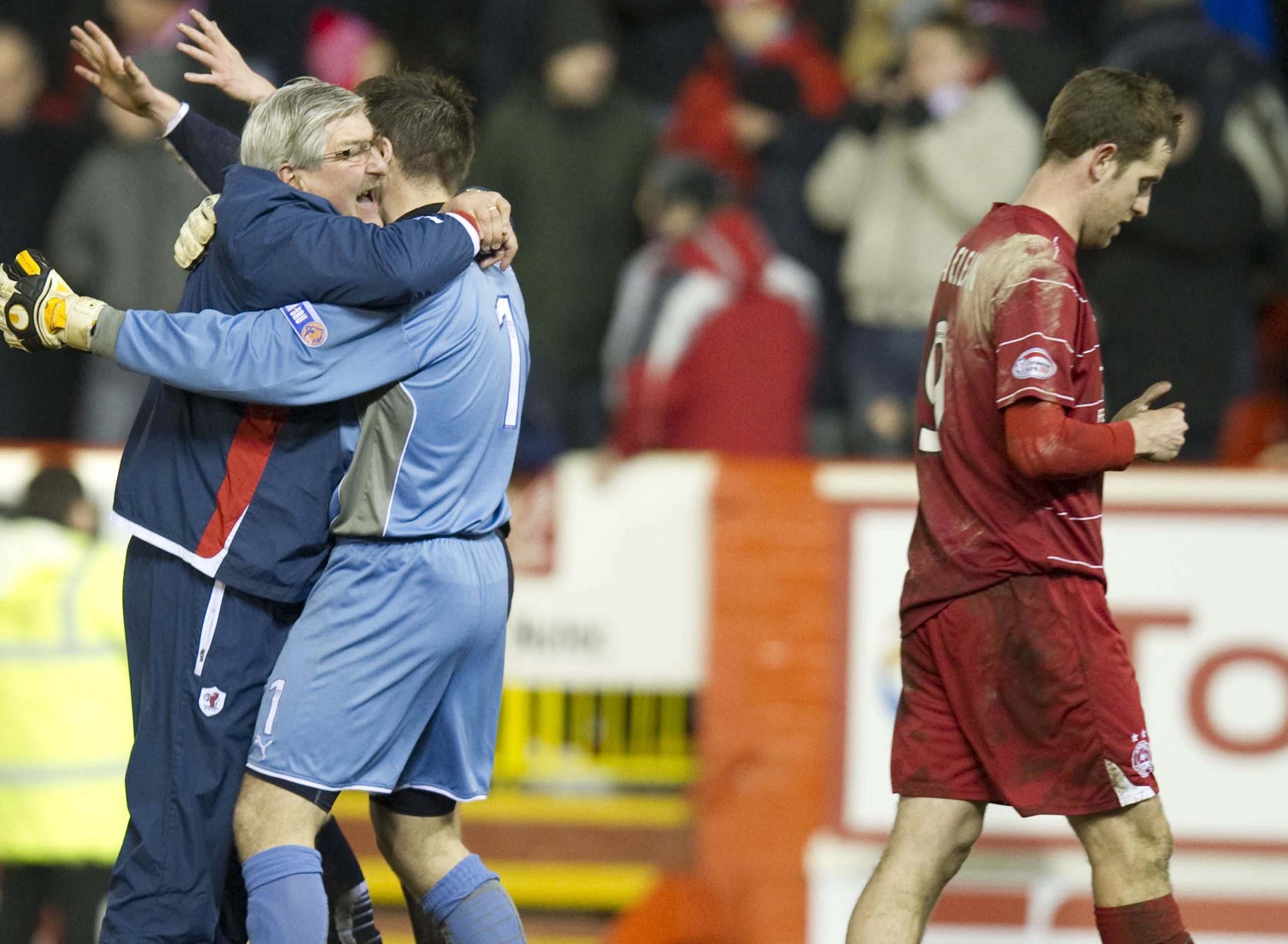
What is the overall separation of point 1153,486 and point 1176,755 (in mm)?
923

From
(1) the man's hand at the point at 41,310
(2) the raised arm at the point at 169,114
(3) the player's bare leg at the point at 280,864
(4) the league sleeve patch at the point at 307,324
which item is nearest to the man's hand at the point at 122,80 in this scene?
(2) the raised arm at the point at 169,114

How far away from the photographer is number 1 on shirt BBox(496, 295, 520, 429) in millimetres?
4281

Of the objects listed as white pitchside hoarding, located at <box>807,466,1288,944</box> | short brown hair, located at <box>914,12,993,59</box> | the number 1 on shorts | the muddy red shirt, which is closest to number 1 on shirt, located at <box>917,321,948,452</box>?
the muddy red shirt

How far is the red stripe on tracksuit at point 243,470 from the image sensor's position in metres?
4.05

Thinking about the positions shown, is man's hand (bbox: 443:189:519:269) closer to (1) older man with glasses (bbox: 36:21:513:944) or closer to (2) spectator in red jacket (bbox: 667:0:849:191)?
(1) older man with glasses (bbox: 36:21:513:944)

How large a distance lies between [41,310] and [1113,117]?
243cm

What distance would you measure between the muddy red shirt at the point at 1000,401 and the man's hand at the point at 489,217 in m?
1.05

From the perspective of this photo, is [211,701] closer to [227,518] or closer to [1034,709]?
[227,518]

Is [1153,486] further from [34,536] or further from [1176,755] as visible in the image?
[34,536]

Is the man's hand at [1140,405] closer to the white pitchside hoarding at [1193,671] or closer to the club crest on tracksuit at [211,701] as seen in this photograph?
the white pitchside hoarding at [1193,671]

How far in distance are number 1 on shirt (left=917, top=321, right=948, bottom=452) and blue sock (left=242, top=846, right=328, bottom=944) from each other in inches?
68.3

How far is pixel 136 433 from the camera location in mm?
4207

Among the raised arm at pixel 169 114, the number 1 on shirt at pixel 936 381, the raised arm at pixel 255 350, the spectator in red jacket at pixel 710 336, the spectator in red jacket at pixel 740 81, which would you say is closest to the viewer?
the raised arm at pixel 255 350

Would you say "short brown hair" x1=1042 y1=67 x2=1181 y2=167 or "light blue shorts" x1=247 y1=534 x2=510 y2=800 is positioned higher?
"short brown hair" x1=1042 y1=67 x2=1181 y2=167
